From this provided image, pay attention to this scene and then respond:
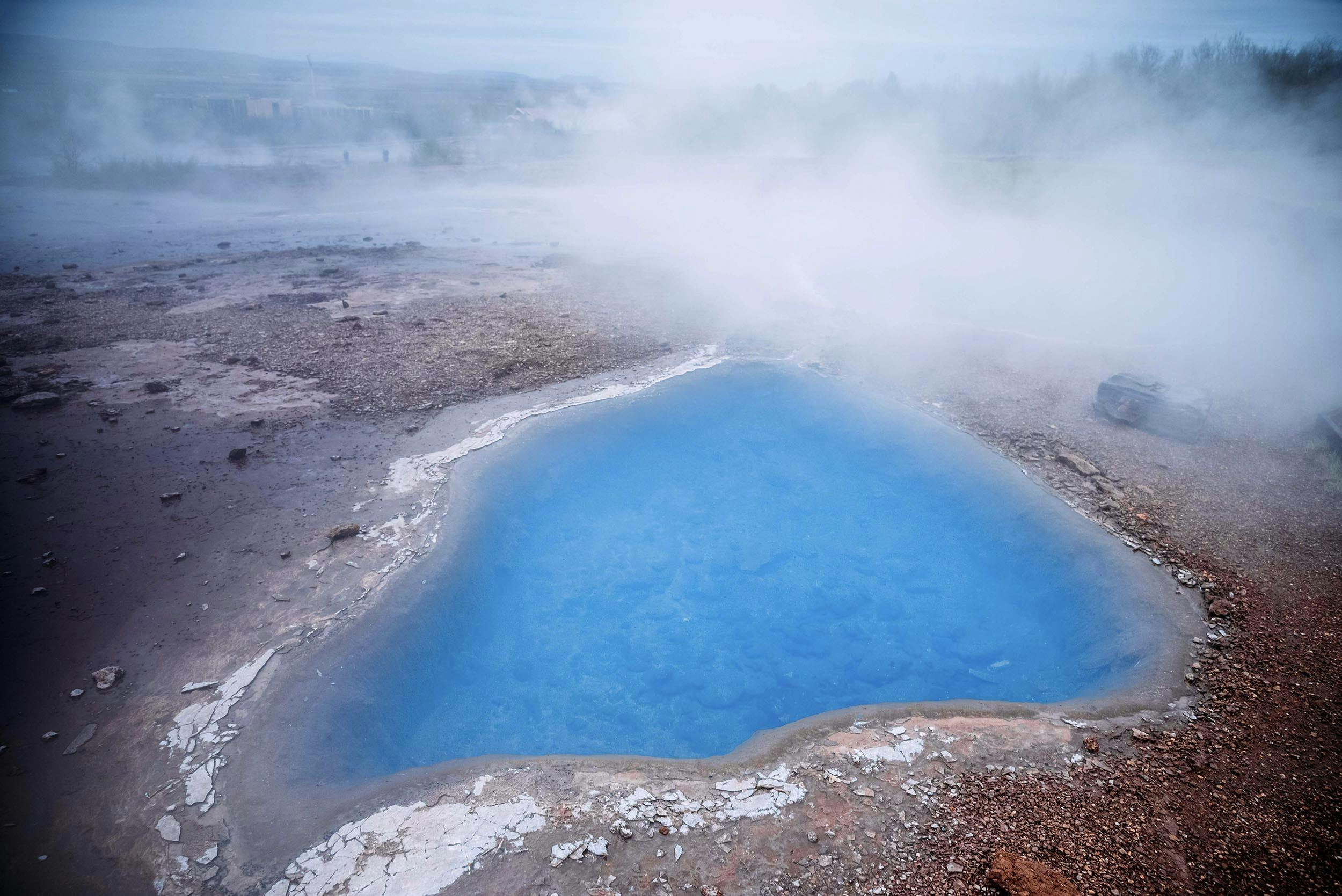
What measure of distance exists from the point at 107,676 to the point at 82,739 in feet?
1.51

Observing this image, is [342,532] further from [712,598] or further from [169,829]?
[712,598]

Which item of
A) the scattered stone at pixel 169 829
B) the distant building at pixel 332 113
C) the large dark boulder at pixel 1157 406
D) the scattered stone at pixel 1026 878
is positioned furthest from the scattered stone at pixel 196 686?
the distant building at pixel 332 113

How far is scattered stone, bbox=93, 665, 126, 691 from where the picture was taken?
3904mm

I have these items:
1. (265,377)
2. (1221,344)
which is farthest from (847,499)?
(1221,344)

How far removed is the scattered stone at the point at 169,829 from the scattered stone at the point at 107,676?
4.11ft

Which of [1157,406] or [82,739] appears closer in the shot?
[82,739]

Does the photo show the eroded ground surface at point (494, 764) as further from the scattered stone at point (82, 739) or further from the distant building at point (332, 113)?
the distant building at point (332, 113)

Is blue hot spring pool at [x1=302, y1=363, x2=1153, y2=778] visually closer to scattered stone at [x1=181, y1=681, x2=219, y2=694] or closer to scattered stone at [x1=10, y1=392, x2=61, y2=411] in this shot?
scattered stone at [x1=181, y1=681, x2=219, y2=694]

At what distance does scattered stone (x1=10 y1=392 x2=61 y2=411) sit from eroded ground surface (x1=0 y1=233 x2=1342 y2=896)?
3.2 inches

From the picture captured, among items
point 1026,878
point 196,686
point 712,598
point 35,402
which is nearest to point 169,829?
point 196,686

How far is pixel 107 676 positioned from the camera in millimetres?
3939

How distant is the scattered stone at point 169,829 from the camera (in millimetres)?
3107

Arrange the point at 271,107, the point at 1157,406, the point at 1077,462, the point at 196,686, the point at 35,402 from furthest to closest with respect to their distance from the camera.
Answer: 1. the point at 271,107
2. the point at 1157,406
3. the point at 35,402
4. the point at 1077,462
5. the point at 196,686

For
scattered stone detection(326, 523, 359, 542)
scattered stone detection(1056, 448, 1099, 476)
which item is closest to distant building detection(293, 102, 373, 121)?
scattered stone detection(326, 523, 359, 542)
